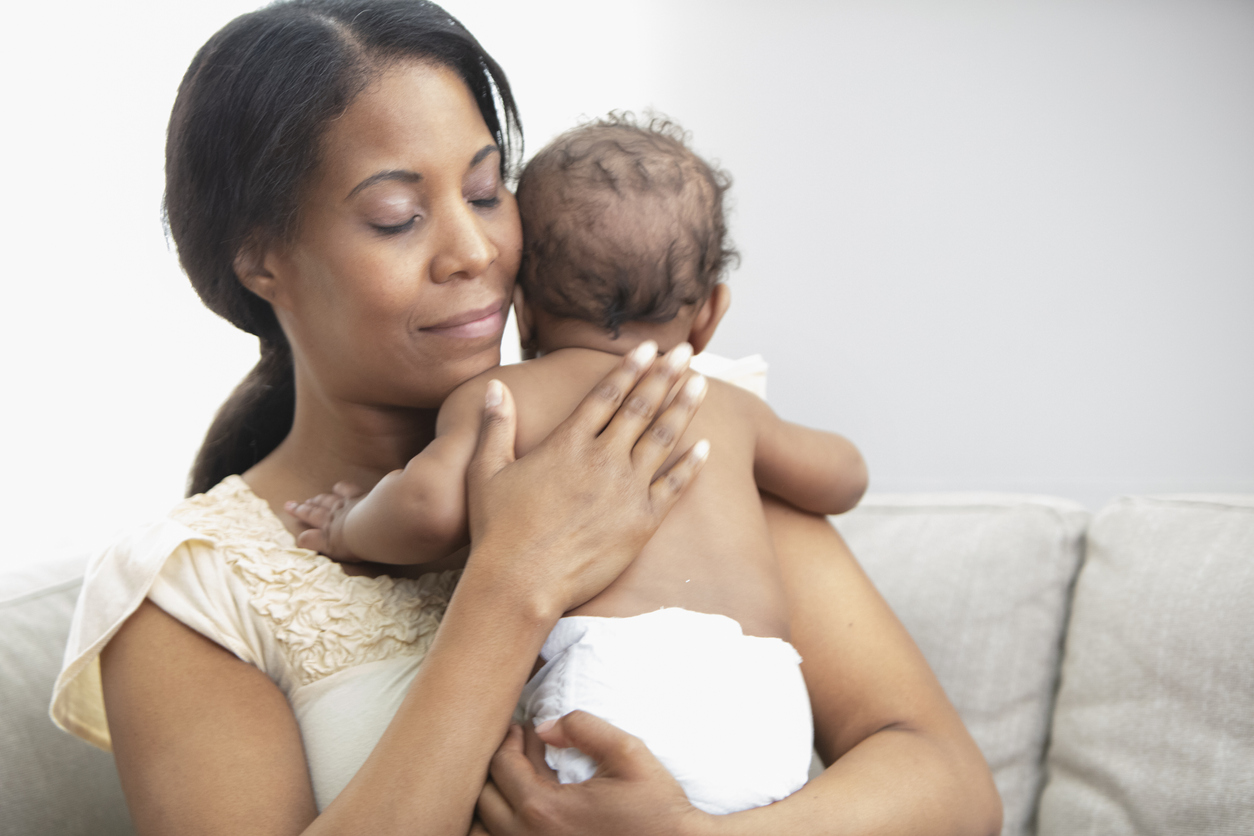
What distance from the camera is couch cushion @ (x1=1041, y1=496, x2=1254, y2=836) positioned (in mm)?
1401

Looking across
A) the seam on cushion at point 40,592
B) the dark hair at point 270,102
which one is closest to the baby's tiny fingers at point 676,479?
the dark hair at point 270,102

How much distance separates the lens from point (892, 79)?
2.63 meters

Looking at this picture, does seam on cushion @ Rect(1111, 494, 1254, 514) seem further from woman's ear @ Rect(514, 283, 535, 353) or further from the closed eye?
the closed eye

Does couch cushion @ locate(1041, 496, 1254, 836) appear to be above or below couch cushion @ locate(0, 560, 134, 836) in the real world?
above

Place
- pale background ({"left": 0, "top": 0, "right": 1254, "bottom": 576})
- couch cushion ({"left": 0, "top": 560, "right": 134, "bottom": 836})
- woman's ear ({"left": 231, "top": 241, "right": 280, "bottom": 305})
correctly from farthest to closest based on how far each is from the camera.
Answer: pale background ({"left": 0, "top": 0, "right": 1254, "bottom": 576}) → couch cushion ({"left": 0, "top": 560, "right": 134, "bottom": 836}) → woman's ear ({"left": 231, "top": 241, "right": 280, "bottom": 305})

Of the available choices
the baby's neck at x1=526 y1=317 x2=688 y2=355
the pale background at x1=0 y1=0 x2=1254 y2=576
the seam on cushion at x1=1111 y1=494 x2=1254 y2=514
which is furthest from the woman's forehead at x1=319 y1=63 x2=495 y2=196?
the pale background at x1=0 y1=0 x2=1254 y2=576

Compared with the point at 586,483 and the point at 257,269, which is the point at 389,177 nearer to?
the point at 257,269

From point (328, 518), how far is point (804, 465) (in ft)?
2.10

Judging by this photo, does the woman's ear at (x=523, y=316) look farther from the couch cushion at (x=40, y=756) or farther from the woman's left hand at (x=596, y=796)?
the couch cushion at (x=40, y=756)

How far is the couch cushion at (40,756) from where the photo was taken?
4.55ft

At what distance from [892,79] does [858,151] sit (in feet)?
0.69

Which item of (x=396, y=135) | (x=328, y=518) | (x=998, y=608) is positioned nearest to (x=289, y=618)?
(x=328, y=518)

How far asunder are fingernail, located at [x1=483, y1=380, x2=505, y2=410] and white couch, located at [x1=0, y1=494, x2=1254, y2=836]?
3.28 feet

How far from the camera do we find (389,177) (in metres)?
1.09
